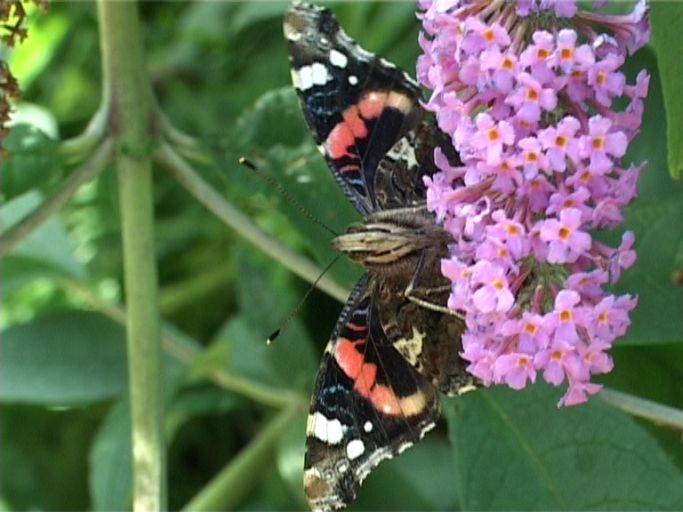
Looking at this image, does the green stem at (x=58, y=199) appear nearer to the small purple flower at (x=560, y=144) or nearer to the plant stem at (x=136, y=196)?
the plant stem at (x=136, y=196)

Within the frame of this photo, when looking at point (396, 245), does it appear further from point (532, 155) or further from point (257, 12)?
point (257, 12)

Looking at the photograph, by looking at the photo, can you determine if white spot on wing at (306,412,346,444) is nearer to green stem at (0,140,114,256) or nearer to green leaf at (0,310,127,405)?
green stem at (0,140,114,256)

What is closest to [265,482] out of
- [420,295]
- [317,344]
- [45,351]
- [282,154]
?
[317,344]

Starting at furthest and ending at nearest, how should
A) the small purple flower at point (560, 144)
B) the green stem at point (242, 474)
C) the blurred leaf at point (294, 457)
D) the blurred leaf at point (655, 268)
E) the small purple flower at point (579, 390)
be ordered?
the green stem at point (242, 474)
the blurred leaf at point (294, 457)
the blurred leaf at point (655, 268)
the small purple flower at point (579, 390)
the small purple flower at point (560, 144)

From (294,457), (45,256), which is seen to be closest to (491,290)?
(294,457)

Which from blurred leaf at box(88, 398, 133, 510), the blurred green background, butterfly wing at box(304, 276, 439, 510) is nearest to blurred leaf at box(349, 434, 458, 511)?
the blurred green background

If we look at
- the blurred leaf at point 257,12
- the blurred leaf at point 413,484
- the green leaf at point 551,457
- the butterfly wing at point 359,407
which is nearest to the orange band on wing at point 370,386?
the butterfly wing at point 359,407

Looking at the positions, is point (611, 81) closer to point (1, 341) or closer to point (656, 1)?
point (656, 1)
